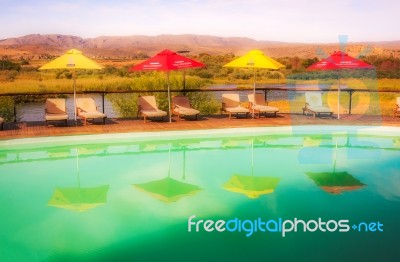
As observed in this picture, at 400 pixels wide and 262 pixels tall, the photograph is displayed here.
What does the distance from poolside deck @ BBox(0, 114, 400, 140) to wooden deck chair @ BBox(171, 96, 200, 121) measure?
21 cm

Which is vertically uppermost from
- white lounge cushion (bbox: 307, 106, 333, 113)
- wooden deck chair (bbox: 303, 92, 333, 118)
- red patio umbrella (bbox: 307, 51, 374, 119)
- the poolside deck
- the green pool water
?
red patio umbrella (bbox: 307, 51, 374, 119)

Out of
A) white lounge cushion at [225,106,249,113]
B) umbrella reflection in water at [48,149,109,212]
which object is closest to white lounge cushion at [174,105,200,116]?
white lounge cushion at [225,106,249,113]

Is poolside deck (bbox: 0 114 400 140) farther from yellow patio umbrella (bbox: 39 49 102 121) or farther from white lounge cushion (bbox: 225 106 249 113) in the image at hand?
yellow patio umbrella (bbox: 39 49 102 121)

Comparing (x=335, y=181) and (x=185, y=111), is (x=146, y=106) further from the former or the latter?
(x=335, y=181)

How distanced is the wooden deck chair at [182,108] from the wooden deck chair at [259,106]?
5.50 ft

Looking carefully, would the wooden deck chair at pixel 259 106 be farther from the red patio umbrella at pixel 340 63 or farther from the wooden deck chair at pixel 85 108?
the wooden deck chair at pixel 85 108

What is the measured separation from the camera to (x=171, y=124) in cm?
1177

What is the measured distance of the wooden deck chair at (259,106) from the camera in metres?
12.8

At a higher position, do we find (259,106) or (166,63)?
(166,63)

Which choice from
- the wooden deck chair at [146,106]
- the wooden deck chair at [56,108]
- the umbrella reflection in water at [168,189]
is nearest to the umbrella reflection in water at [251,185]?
the umbrella reflection in water at [168,189]

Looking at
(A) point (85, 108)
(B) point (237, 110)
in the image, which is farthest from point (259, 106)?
(A) point (85, 108)

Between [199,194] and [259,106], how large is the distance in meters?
5.99

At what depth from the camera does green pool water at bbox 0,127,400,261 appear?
567 cm

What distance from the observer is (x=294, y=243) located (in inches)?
228
